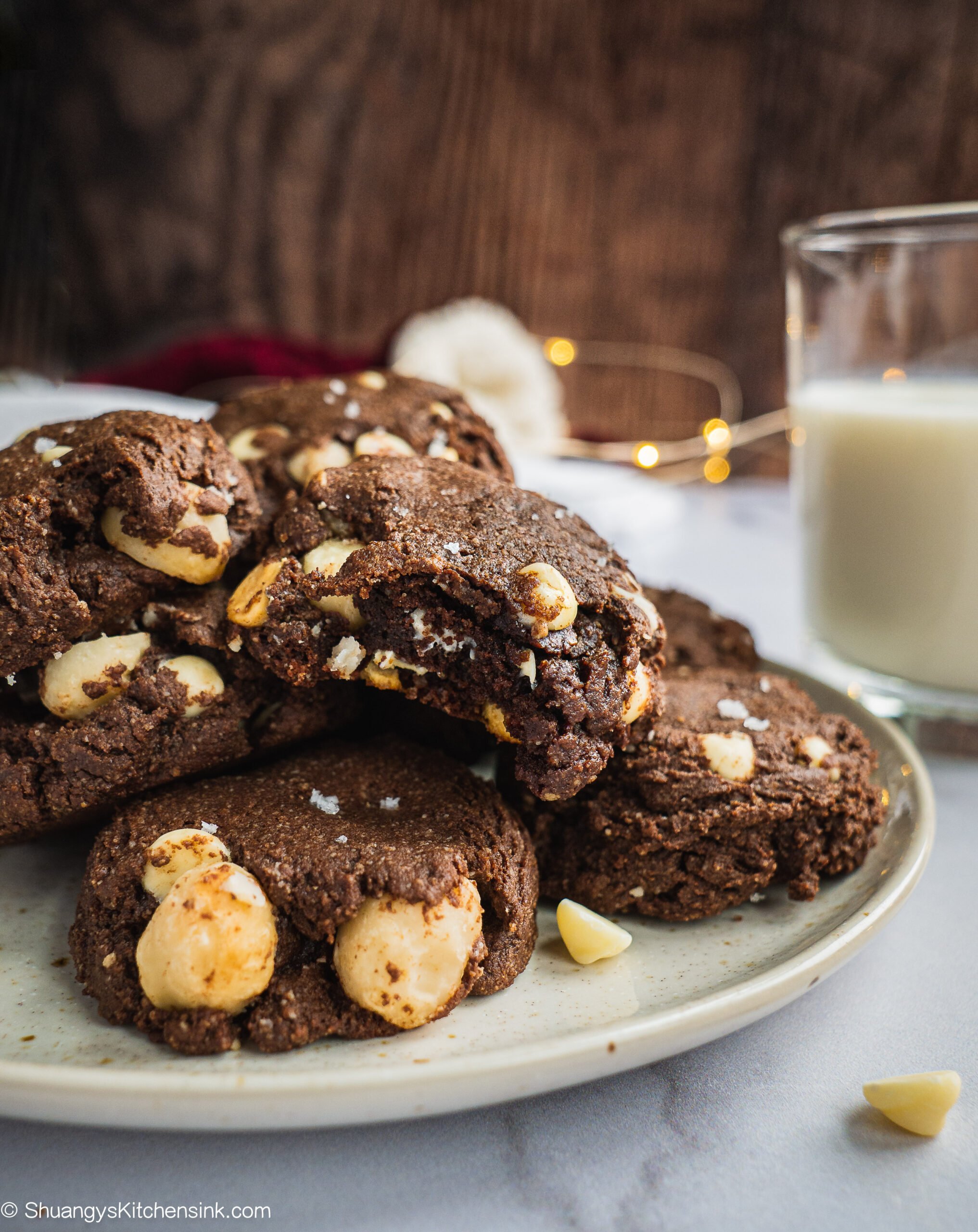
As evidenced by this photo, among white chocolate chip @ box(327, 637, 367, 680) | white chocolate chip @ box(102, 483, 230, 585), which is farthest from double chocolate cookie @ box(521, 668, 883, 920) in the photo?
white chocolate chip @ box(102, 483, 230, 585)

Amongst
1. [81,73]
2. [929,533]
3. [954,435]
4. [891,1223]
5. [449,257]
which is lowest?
[891,1223]

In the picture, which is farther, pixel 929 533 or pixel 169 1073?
pixel 929 533

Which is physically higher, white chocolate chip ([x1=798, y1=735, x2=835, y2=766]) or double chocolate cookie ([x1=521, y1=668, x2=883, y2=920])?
white chocolate chip ([x1=798, y1=735, x2=835, y2=766])

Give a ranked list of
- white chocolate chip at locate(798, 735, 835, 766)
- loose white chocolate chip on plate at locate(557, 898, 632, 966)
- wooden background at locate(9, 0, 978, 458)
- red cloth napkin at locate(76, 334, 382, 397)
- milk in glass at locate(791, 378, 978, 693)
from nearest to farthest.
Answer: loose white chocolate chip on plate at locate(557, 898, 632, 966) < white chocolate chip at locate(798, 735, 835, 766) < milk in glass at locate(791, 378, 978, 693) < red cloth napkin at locate(76, 334, 382, 397) < wooden background at locate(9, 0, 978, 458)

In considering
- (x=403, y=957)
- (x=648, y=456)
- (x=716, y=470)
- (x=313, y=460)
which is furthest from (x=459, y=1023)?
(x=716, y=470)

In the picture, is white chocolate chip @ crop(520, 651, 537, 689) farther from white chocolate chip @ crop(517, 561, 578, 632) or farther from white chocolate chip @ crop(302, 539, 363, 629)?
white chocolate chip @ crop(302, 539, 363, 629)

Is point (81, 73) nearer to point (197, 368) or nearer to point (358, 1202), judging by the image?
point (197, 368)

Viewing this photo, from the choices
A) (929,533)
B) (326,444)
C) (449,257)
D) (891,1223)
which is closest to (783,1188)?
(891,1223)
